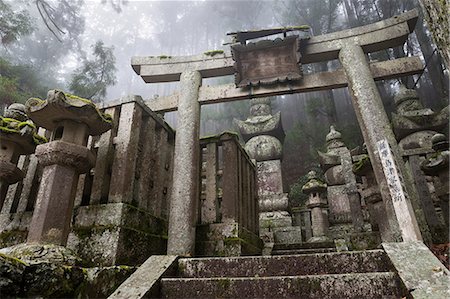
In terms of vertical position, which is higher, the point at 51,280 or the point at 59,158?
the point at 59,158

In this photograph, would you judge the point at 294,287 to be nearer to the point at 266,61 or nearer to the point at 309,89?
the point at 309,89

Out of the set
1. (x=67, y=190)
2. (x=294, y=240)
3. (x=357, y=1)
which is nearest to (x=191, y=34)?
(x=357, y=1)

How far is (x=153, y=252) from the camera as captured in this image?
13.5ft

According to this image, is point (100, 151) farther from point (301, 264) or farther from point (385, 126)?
point (385, 126)

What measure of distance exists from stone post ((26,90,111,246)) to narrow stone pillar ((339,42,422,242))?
11.9 feet

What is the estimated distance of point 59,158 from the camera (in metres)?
3.15

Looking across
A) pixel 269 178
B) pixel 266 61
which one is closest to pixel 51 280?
pixel 266 61

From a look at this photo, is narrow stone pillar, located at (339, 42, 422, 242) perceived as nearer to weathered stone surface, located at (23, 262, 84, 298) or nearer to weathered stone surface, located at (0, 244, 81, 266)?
weathered stone surface, located at (23, 262, 84, 298)

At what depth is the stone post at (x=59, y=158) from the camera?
2975 millimetres

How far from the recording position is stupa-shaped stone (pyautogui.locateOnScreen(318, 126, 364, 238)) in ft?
25.8

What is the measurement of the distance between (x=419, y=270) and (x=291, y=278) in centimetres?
105

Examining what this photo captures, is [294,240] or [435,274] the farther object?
[294,240]

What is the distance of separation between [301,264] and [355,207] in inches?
172

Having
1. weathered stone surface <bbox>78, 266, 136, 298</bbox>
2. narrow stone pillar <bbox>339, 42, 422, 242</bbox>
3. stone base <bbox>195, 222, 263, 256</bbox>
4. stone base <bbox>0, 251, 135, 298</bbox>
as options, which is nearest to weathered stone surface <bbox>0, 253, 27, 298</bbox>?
stone base <bbox>0, 251, 135, 298</bbox>
